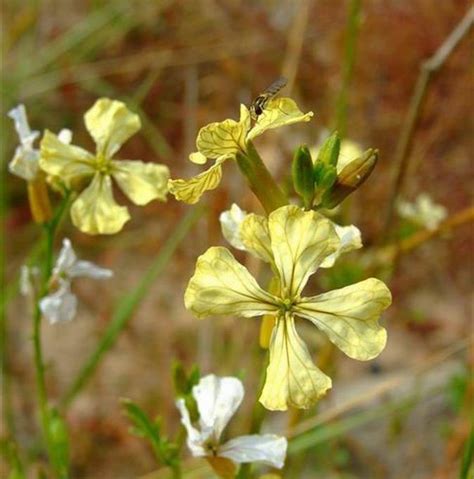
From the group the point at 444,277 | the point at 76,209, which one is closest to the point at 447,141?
the point at 444,277

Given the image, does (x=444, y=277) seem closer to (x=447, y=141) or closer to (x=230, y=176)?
(x=447, y=141)

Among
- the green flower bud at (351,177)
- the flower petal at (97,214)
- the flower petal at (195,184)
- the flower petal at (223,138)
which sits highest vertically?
the flower petal at (97,214)

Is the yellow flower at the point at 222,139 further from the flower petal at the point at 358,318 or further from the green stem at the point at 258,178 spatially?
the flower petal at the point at 358,318

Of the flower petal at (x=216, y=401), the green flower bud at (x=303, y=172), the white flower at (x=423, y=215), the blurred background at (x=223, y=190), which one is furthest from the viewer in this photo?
the blurred background at (x=223, y=190)

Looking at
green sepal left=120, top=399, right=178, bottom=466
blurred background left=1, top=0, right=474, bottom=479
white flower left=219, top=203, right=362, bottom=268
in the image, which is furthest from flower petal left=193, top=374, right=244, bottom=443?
blurred background left=1, top=0, right=474, bottom=479

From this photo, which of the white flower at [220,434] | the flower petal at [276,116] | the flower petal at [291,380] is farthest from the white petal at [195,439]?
the flower petal at [276,116]
